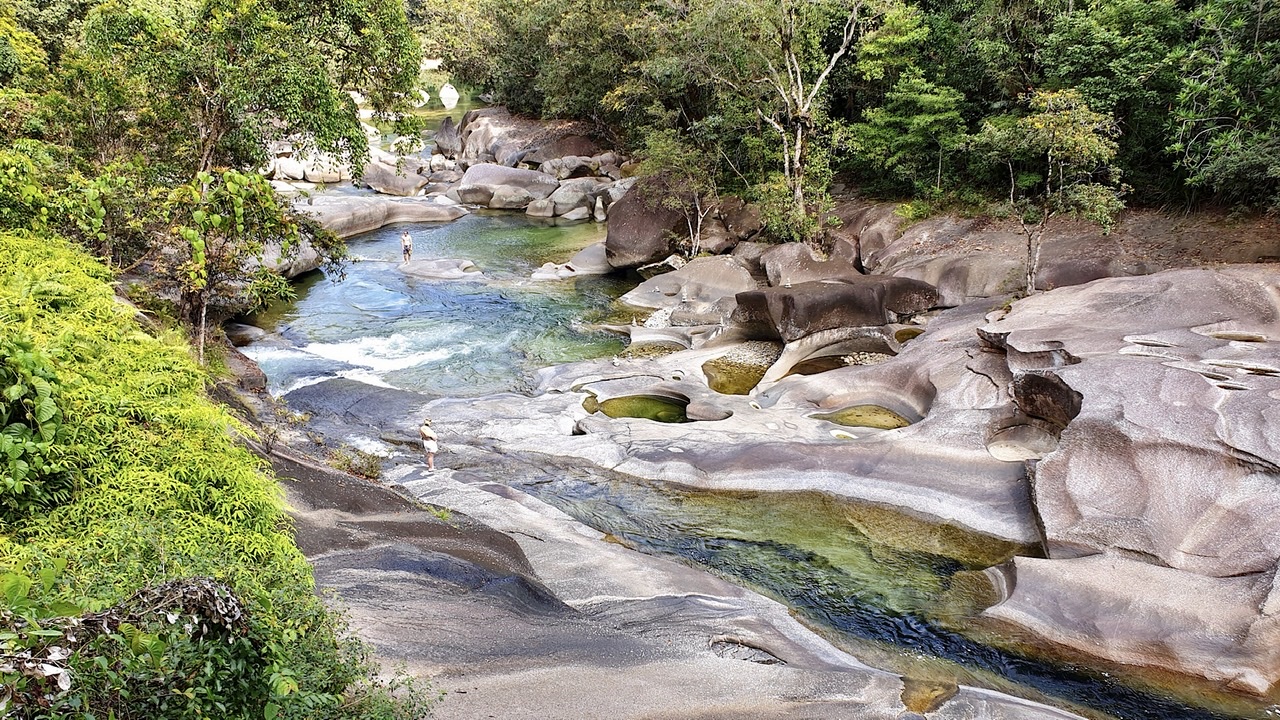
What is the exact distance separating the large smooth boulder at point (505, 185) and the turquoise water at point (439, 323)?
7.66 m

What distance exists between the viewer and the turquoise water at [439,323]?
22.2 metres

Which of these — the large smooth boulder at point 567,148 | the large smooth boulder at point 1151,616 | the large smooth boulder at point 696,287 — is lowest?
the large smooth boulder at point 1151,616

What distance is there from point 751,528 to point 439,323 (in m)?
15.6

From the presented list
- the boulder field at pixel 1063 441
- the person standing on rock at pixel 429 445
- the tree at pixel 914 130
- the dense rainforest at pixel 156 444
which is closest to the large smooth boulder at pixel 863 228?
the tree at pixel 914 130

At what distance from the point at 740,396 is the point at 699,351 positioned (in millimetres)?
3730

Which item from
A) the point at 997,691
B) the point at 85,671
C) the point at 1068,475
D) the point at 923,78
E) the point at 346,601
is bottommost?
the point at 997,691

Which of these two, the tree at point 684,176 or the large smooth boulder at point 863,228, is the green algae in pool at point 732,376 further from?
the tree at point 684,176

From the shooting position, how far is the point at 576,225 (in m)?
40.8

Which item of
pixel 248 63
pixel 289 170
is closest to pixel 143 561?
pixel 248 63

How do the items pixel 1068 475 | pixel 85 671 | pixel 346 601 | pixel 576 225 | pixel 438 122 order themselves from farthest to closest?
pixel 438 122
pixel 576 225
pixel 1068 475
pixel 346 601
pixel 85 671

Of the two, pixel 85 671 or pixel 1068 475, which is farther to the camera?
pixel 1068 475

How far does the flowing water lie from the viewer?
10.6 meters

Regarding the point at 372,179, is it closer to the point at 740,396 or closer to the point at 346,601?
the point at 740,396

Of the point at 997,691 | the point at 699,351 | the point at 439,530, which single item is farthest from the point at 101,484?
the point at 699,351
